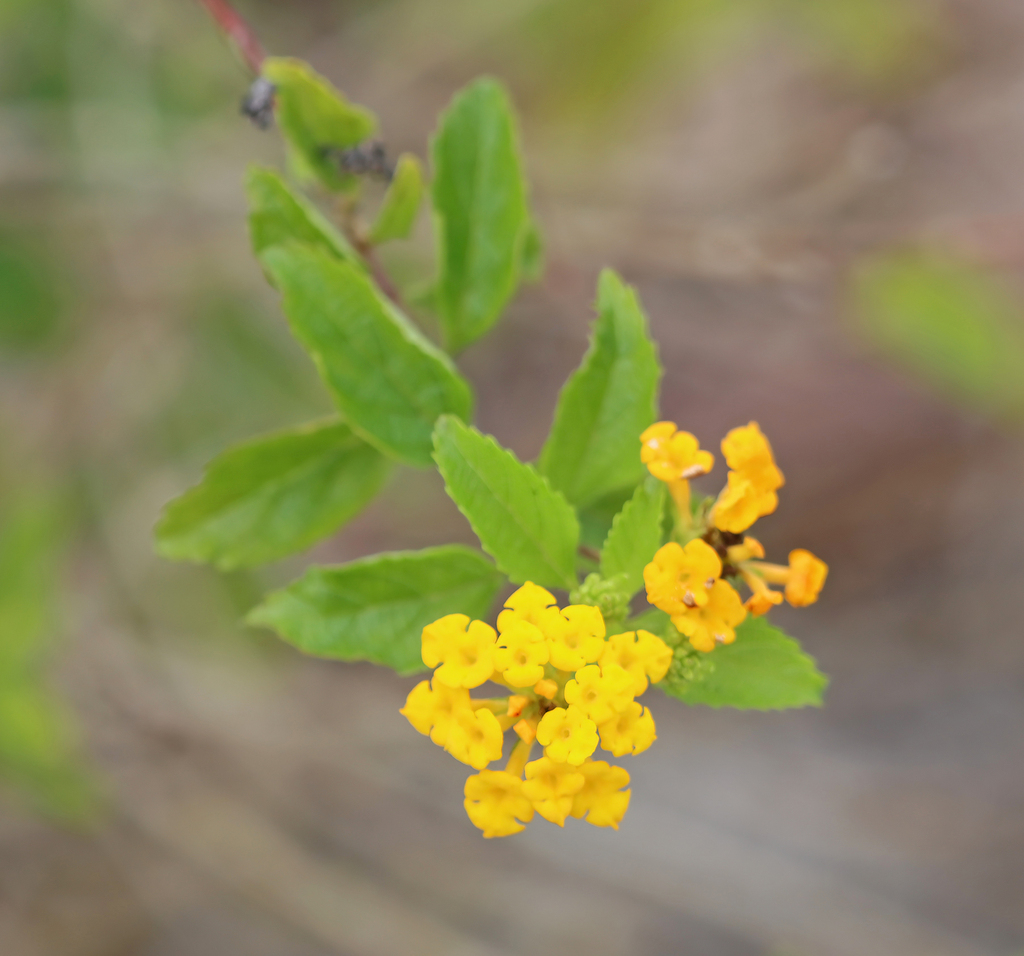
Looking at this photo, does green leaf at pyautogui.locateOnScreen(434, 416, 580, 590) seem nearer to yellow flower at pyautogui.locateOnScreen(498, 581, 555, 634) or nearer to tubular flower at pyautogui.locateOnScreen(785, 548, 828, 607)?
yellow flower at pyautogui.locateOnScreen(498, 581, 555, 634)

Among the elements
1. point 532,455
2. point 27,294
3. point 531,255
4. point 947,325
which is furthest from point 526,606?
point 27,294

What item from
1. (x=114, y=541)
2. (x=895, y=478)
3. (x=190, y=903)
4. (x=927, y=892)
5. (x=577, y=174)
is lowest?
(x=190, y=903)

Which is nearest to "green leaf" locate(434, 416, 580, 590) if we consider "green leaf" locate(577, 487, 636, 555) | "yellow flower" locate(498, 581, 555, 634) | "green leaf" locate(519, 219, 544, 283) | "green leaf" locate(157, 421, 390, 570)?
"yellow flower" locate(498, 581, 555, 634)

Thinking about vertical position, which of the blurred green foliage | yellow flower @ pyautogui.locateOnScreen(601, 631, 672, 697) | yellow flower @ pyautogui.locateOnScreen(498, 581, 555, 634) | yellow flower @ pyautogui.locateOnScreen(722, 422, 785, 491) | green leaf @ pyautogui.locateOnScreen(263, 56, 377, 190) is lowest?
yellow flower @ pyautogui.locateOnScreen(498, 581, 555, 634)

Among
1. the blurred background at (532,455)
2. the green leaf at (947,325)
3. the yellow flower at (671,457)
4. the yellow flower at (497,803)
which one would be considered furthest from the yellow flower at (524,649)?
the green leaf at (947,325)

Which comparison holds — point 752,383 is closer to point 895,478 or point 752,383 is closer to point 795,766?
point 895,478

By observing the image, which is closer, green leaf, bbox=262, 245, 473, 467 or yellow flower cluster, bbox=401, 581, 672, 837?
yellow flower cluster, bbox=401, 581, 672, 837

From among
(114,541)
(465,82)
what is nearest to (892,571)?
(465,82)

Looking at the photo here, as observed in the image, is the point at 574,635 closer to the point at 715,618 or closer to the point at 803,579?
the point at 715,618
